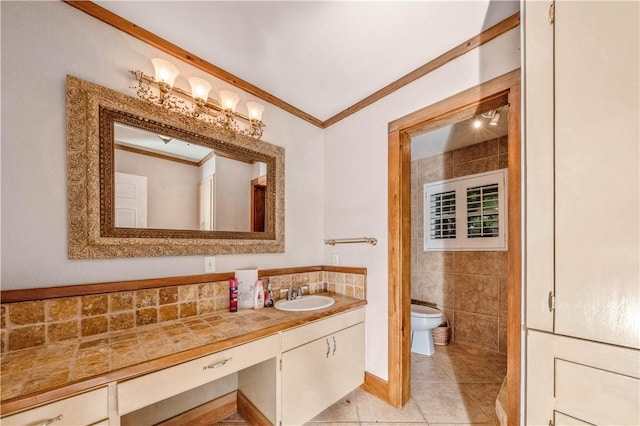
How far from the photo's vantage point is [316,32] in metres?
1.42

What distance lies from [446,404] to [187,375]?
1844 millimetres

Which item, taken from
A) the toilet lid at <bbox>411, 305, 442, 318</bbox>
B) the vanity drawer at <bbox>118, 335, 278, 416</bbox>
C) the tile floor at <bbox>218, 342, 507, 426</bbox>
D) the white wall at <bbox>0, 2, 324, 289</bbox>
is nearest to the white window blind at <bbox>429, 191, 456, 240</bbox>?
the toilet lid at <bbox>411, 305, 442, 318</bbox>

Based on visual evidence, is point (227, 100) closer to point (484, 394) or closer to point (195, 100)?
point (195, 100)

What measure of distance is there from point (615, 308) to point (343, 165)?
182 centimetres

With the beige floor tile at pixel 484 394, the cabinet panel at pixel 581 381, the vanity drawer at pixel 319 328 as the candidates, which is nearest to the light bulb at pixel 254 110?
the vanity drawer at pixel 319 328

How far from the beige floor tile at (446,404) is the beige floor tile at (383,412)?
0.07 metres

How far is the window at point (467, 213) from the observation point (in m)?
2.67

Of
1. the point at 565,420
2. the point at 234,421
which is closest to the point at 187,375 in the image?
the point at 234,421

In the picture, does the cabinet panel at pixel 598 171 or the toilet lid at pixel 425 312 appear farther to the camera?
the toilet lid at pixel 425 312

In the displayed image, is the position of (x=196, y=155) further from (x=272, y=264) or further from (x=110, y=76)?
(x=272, y=264)

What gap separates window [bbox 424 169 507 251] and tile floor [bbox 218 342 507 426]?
1261 mm

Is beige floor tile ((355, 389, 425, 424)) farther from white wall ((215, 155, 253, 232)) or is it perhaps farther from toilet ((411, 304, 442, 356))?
white wall ((215, 155, 253, 232))

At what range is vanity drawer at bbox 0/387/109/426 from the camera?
749 millimetres

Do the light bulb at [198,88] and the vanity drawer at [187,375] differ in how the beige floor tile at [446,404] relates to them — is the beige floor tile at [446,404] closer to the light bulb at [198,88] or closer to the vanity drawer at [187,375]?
the vanity drawer at [187,375]
